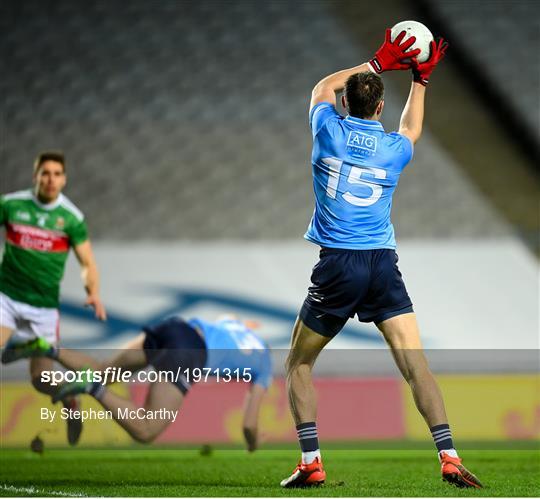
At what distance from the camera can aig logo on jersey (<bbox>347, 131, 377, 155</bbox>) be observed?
4289 millimetres

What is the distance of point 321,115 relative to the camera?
4316 mm

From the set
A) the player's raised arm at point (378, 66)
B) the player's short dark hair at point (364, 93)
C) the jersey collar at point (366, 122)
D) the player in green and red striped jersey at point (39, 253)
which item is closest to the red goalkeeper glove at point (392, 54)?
the player's raised arm at point (378, 66)

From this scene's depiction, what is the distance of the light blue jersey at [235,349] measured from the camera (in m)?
5.61

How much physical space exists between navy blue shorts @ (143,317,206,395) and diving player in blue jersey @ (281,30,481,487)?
1.11m

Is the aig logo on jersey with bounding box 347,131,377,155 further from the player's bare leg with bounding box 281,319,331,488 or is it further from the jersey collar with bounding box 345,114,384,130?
the player's bare leg with bounding box 281,319,331,488

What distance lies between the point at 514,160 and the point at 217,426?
681cm

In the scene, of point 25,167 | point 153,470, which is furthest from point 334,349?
point 25,167

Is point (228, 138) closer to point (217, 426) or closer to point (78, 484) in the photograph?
point (217, 426)

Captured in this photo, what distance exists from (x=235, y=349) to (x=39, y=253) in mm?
1411

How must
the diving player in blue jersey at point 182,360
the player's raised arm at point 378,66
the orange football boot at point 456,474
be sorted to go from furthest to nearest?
the diving player in blue jersey at point 182,360
the player's raised arm at point 378,66
the orange football boot at point 456,474

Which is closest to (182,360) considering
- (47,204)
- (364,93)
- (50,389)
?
(50,389)

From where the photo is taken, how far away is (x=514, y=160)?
12.7 m

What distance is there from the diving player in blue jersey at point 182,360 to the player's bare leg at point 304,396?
38.5 inches

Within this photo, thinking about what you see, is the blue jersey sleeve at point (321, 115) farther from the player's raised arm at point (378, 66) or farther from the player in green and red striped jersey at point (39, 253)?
the player in green and red striped jersey at point (39, 253)
